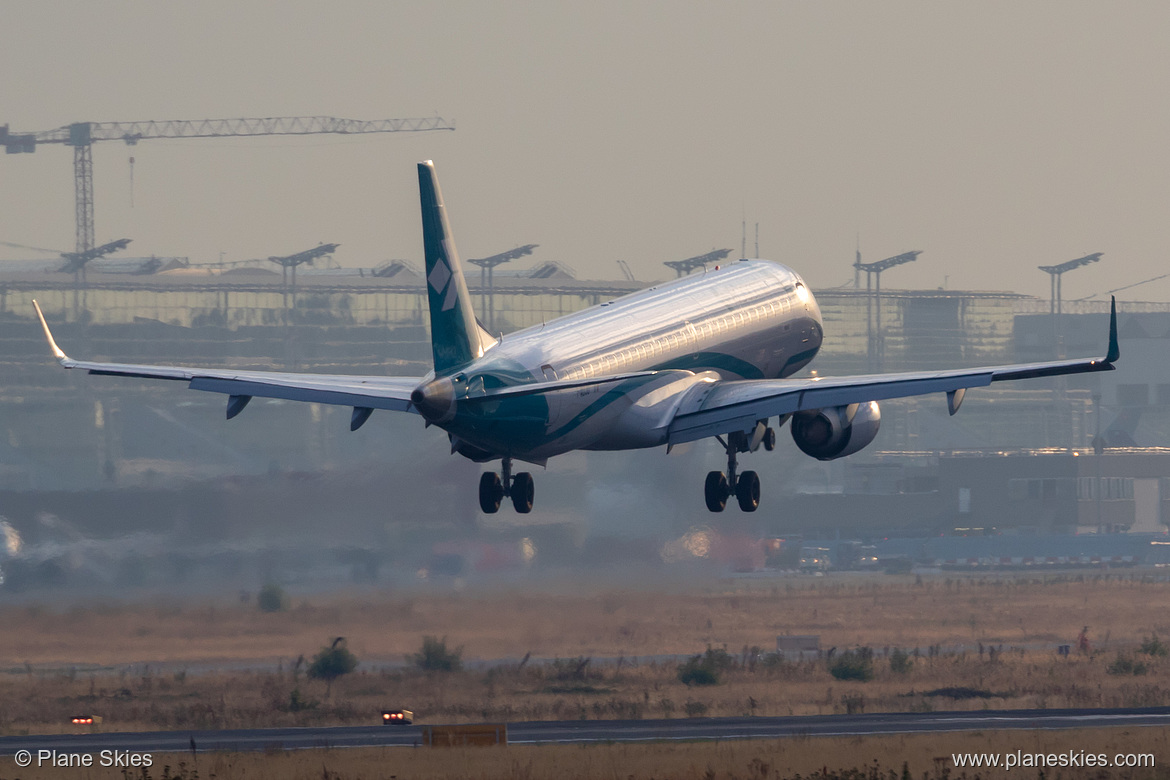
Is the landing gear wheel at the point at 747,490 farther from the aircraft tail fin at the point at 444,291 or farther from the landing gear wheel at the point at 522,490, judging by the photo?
the aircraft tail fin at the point at 444,291

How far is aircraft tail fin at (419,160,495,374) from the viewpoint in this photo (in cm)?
4681

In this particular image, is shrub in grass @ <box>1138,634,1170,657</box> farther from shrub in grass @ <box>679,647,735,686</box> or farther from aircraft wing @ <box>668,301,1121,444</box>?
aircraft wing @ <box>668,301,1121,444</box>

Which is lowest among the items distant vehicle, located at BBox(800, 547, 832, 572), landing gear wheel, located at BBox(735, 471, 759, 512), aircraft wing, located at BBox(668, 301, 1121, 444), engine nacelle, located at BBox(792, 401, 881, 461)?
distant vehicle, located at BBox(800, 547, 832, 572)

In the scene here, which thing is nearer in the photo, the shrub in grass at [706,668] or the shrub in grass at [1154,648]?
the shrub in grass at [706,668]

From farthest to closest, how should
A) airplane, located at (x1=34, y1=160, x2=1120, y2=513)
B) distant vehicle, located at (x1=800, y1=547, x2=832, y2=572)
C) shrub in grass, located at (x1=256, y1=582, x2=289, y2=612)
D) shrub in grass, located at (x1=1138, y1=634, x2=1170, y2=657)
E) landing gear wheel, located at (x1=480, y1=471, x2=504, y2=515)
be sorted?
distant vehicle, located at (x1=800, y1=547, x2=832, y2=572) < shrub in grass, located at (x1=256, y1=582, x2=289, y2=612) < shrub in grass, located at (x1=1138, y1=634, x2=1170, y2=657) < landing gear wheel, located at (x1=480, y1=471, x2=504, y2=515) < airplane, located at (x1=34, y1=160, x2=1120, y2=513)

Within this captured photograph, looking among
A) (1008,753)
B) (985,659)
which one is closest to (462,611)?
(985,659)

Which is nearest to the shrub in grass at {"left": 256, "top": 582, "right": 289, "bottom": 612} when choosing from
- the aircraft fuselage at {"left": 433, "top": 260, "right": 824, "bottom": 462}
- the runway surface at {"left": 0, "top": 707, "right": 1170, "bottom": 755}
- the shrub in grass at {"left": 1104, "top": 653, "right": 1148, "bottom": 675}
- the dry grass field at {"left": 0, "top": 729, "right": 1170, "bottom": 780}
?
the runway surface at {"left": 0, "top": 707, "right": 1170, "bottom": 755}

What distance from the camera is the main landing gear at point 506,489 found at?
5059cm

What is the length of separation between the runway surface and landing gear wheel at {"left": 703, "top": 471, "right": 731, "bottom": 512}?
505 inches

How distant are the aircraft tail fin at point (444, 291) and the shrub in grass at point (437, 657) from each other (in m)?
35.1

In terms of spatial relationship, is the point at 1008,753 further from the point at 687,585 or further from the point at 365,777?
the point at 687,585

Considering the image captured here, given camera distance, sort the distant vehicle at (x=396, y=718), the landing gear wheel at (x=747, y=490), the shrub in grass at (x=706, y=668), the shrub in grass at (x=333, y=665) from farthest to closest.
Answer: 1. the shrub in grass at (x=333, y=665)
2. the shrub in grass at (x=706, y=668)
3. the distant vehicle at (x=396, y=718)
4. the landing gear wheel at (x=747, y=490)

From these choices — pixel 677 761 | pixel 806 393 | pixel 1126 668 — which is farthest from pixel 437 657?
pixel 806 393

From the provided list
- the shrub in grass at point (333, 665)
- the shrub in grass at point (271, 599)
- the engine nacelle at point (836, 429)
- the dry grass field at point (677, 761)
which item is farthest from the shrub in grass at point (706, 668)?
the engine nacelle at point (836, 429)
